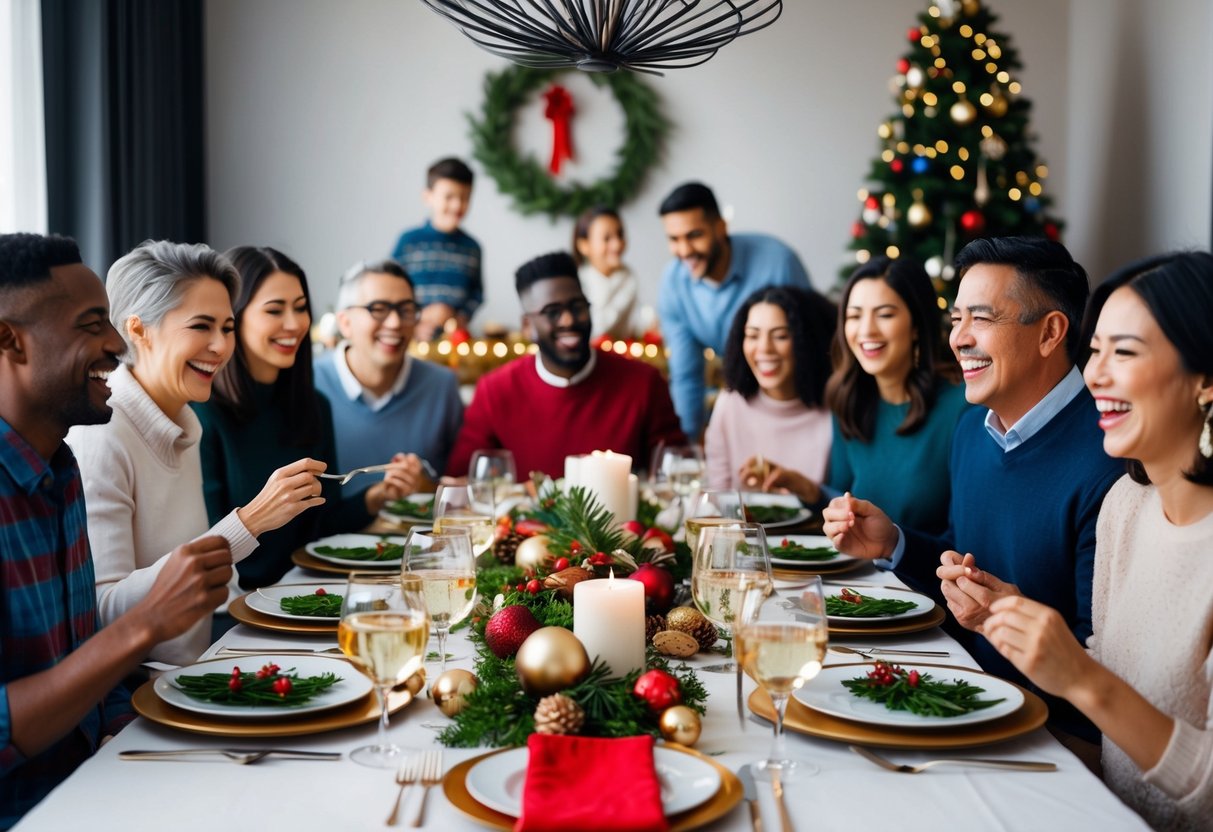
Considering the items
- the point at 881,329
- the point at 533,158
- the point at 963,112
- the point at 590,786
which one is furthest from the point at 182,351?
the point at 533,158

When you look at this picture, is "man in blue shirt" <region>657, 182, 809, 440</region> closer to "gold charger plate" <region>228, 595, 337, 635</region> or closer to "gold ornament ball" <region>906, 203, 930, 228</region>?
"gold ornament ball" <region>906, 203, 930, 228</region>

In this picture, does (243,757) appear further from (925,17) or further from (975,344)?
(925,17)

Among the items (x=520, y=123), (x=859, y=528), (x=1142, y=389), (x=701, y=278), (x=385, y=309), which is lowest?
(x=859, y=528)

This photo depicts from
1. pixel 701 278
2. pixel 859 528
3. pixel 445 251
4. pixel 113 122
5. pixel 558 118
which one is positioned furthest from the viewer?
pixel 558 118

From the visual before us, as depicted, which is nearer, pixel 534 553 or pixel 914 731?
pixel 914 731

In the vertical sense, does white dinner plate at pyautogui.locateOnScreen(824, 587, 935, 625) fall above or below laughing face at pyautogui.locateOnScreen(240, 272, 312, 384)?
below

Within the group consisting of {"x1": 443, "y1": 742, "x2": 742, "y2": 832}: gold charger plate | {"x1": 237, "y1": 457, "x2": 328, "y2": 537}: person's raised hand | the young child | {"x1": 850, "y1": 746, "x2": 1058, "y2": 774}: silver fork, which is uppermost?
the young child

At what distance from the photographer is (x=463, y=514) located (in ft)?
6.34

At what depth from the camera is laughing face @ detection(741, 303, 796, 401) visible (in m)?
3.12

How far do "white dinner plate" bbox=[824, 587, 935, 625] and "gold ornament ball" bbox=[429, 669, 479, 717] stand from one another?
1.78 ft

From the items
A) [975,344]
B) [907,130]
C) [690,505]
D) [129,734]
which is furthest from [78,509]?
[907,130]

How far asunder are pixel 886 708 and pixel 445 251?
4.83 m

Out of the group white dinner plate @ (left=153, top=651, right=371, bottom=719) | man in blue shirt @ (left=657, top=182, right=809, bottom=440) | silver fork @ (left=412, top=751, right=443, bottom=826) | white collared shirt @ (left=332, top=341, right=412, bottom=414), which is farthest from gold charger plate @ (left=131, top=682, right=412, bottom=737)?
man in blue shirt @ (left=657, top=182, right=809, bottom=440)

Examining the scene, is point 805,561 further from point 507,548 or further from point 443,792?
point 443,792
